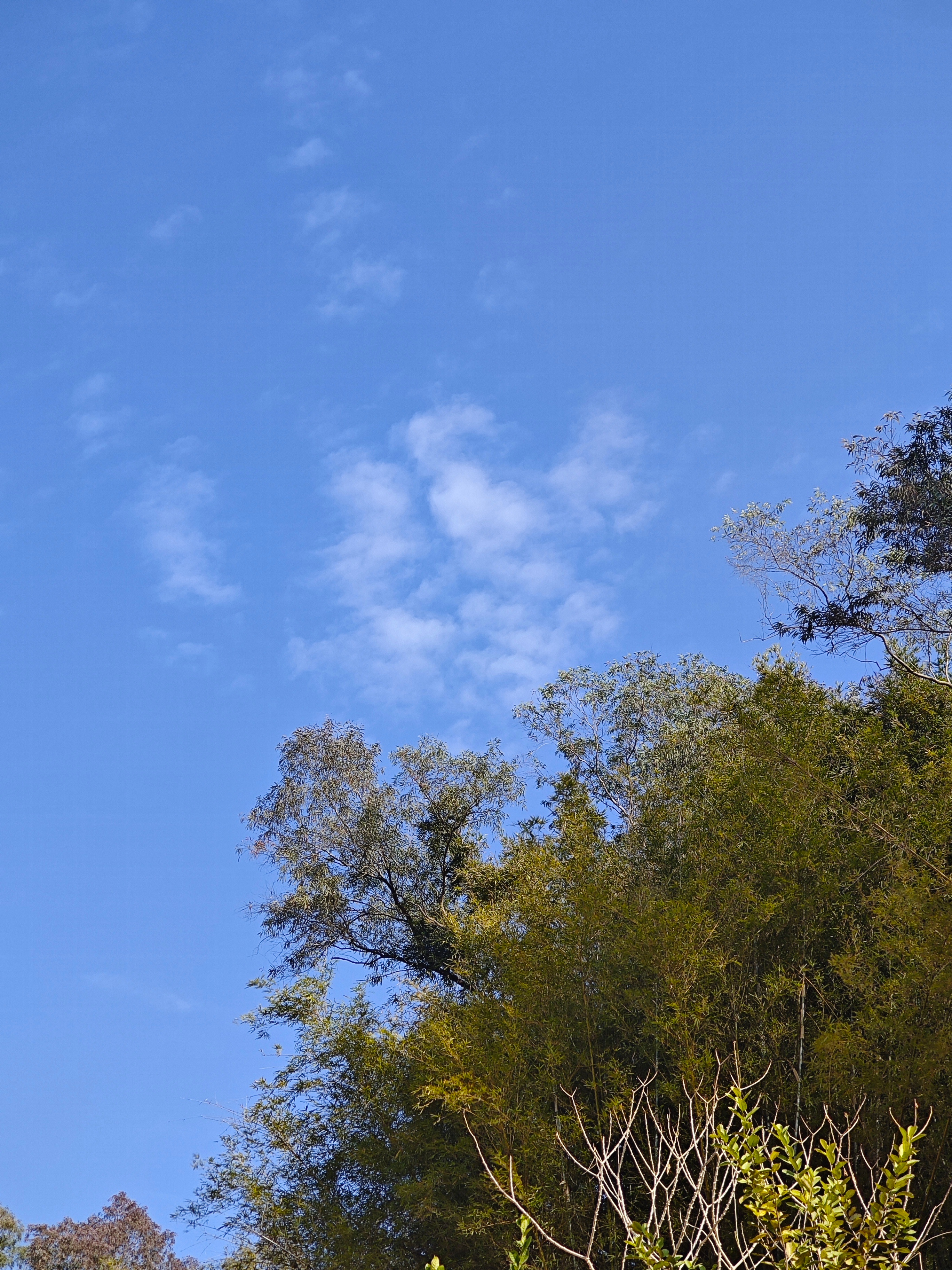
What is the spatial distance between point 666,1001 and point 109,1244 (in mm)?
17246

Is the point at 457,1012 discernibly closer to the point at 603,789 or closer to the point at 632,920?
the point at 632,920

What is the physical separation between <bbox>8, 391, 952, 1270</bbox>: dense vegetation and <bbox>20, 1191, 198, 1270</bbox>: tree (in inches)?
485

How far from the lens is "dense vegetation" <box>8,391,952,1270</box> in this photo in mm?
4730

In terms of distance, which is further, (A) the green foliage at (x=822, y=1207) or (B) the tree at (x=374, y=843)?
(B) the tree at (x=374, y=843)

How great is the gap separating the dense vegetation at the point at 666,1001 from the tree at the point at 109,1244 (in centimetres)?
1232

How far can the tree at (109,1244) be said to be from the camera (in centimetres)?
1797

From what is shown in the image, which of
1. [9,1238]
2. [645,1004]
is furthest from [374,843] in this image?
[9,1238]

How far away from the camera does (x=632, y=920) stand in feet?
18.9

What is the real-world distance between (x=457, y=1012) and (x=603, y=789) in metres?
5.02

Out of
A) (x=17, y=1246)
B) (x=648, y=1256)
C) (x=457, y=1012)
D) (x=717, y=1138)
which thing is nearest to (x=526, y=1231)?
(x=648, y=1256)

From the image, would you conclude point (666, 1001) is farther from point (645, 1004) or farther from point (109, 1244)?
point (109, 1244)

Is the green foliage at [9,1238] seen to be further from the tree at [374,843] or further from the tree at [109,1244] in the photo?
the tree at [374,843]

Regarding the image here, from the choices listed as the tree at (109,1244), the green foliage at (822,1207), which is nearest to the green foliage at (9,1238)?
the tree at (109,1244)

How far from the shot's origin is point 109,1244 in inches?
732
